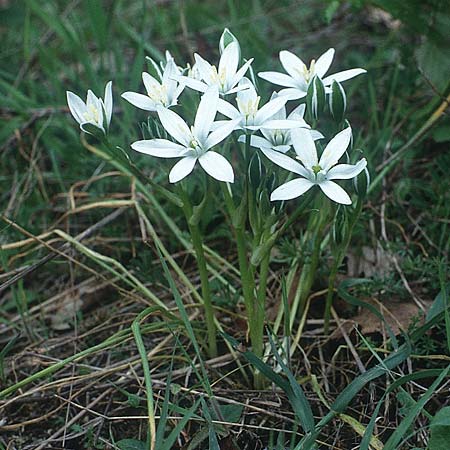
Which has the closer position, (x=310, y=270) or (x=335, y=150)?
(x=335, y=150)

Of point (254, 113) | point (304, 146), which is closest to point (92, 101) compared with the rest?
point (254, 113)

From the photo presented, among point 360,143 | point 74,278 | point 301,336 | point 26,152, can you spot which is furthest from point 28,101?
point 301,336

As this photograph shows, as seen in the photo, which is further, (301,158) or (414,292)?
(414,292)

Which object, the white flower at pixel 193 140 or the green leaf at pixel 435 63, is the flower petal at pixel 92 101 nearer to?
the white flower at pixel 193 140

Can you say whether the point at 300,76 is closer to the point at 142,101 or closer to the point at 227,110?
the point at 227,110

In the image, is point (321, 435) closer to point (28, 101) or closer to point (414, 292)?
point (414, 292)
